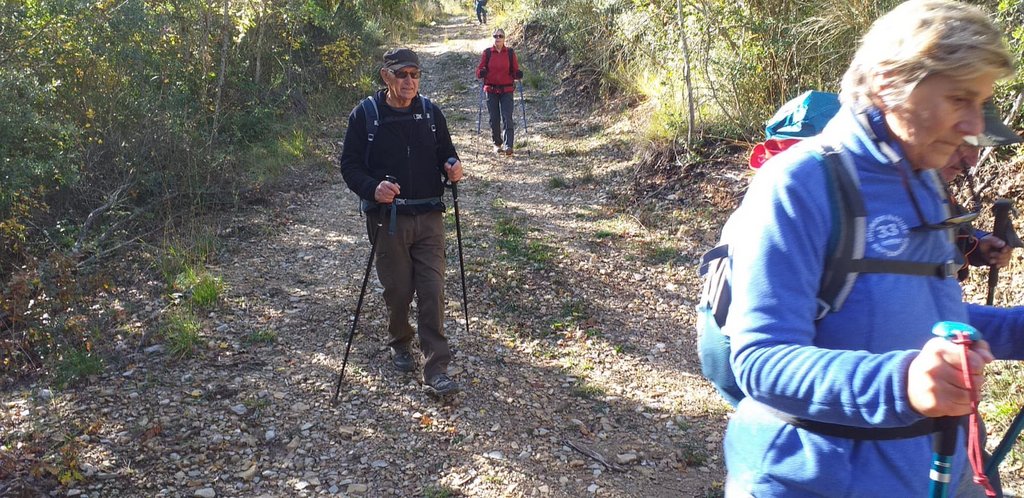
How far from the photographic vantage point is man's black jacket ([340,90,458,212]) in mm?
4363

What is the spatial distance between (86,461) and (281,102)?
8.84m

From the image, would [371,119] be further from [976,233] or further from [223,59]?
[223,59]

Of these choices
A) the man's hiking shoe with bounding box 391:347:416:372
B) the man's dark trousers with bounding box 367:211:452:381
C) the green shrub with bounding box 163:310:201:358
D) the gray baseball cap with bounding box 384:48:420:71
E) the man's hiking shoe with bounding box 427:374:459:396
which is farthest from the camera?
the green shrub with bounding box 163:310:201:358

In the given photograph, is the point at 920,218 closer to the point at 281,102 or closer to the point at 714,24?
the point at 714,24

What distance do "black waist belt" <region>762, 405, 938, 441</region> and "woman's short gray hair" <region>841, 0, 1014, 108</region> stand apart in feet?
1.92

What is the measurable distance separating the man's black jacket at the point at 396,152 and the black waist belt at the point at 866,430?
3.33 m

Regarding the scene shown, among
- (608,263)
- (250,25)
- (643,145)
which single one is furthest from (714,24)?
(250,25)

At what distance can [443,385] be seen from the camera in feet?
15.1

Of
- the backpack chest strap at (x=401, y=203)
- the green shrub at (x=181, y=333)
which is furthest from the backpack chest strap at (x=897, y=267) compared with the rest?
the green shrub at (x=181, y=333)

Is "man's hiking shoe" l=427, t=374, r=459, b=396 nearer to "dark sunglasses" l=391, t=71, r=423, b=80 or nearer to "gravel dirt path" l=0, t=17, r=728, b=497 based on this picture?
"gravel dirt path" l=0, t=17, r=728, b=497

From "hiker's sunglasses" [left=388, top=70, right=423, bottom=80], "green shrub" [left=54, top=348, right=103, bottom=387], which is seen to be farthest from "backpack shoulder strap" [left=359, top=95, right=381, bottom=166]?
"green shrub" [left=54, top=348, right=103, bottom=387]

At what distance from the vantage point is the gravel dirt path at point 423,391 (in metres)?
3.96

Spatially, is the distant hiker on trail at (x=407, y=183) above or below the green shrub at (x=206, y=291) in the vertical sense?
above

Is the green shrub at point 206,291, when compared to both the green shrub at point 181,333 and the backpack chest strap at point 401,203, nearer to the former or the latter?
the green shrub at point 181,333
